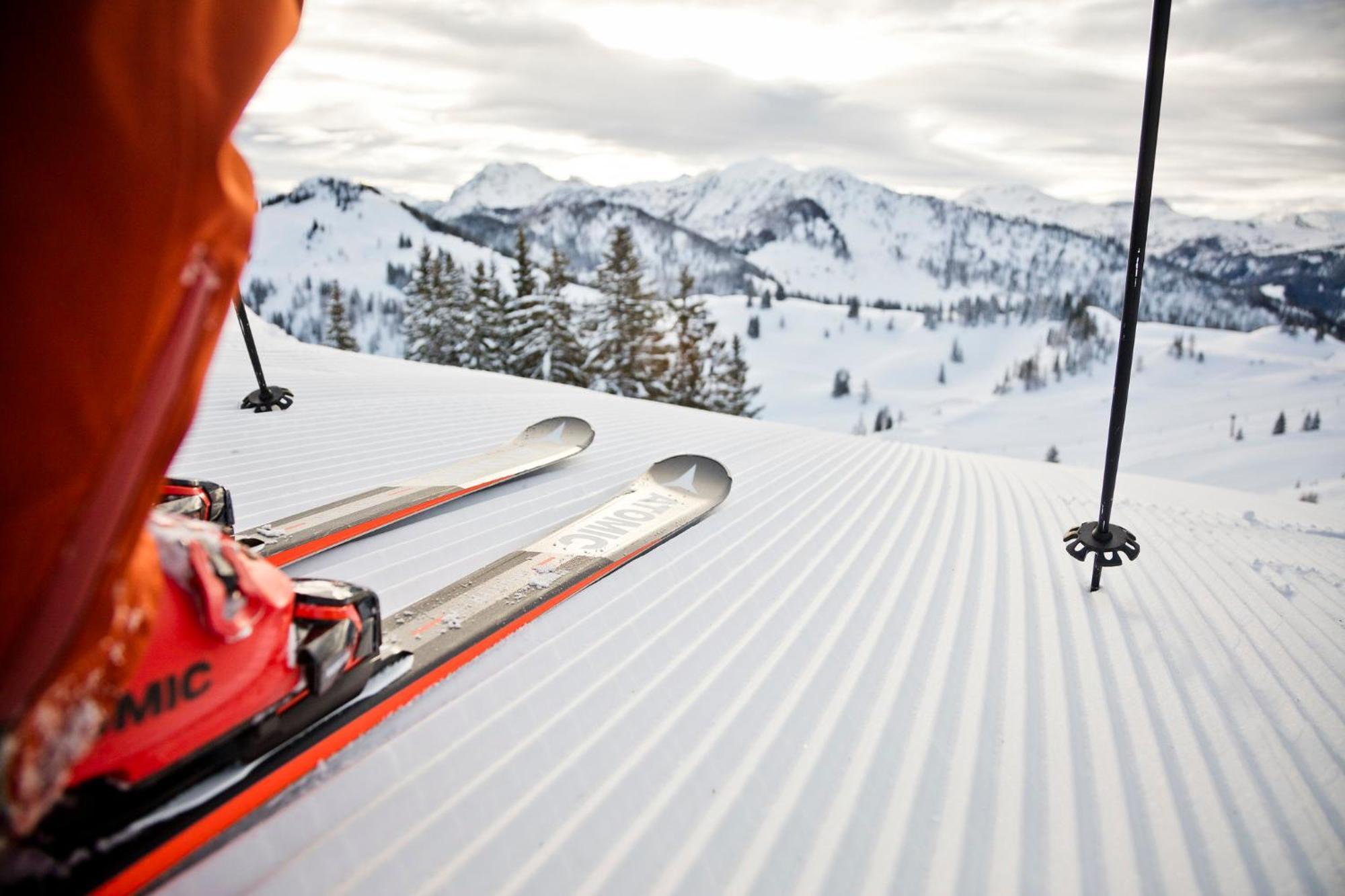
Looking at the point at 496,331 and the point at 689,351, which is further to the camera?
the point at 496,331

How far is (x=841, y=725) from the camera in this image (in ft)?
5.42

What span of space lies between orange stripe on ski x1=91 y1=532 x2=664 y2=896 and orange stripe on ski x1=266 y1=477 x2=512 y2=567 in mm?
884

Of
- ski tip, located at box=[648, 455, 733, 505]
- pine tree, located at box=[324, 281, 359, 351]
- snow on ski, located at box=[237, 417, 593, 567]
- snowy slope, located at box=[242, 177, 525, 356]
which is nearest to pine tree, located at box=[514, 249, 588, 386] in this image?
pine tree, located at box=[324, 281, 359, 351]

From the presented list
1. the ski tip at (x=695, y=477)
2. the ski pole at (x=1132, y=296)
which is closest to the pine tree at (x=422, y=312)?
the ski tip at (x=695, y=477)

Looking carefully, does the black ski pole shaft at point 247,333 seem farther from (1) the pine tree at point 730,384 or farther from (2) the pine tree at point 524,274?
(2) the pine tree at point 524,274

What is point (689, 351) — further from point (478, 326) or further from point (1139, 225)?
point (1139, 225)

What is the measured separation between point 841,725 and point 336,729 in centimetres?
116

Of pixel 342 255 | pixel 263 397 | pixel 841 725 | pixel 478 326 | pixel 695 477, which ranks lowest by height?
pixel 841 725

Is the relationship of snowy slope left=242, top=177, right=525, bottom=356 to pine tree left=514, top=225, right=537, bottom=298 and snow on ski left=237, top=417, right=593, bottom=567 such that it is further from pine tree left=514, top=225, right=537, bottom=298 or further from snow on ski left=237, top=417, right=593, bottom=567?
snow on ski left=237, top=417, right=593, bottom=567

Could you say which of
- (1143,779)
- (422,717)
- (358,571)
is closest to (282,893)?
(422,717)

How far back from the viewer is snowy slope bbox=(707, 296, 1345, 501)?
41.2 meters

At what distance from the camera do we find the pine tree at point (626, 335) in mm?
22250

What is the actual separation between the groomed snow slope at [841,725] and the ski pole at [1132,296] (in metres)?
0.22

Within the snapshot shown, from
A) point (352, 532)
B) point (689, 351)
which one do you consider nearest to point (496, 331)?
point (689, 351)
